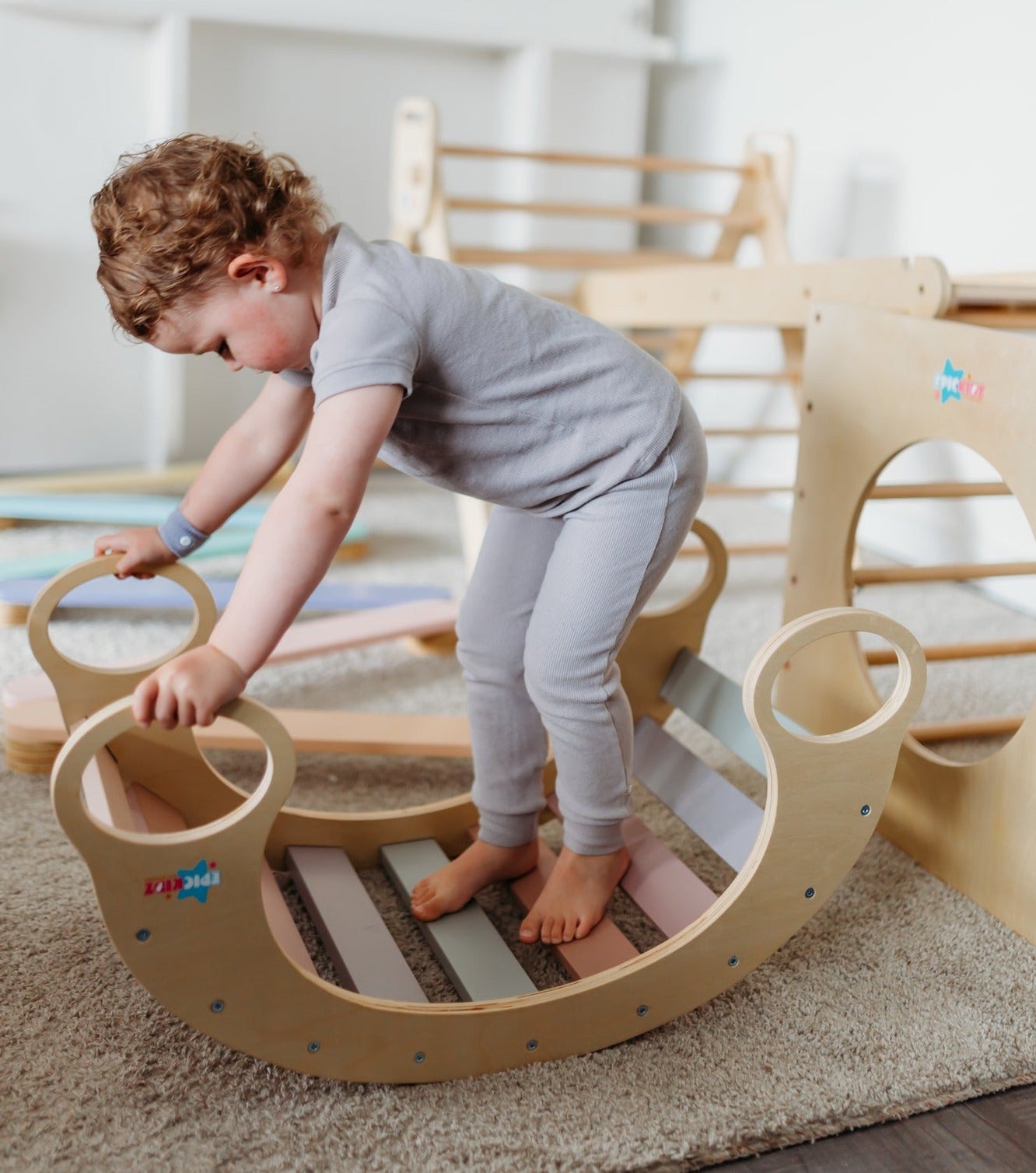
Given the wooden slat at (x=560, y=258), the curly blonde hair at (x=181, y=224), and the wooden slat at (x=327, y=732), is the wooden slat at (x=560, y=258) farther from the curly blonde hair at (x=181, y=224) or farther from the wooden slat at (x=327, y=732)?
the curly blonde hair at (x=181, y=224)

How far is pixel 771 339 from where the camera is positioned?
2586mm

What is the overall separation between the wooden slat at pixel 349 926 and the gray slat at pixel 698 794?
0.30 metres

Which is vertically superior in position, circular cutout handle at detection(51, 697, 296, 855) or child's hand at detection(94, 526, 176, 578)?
child's hand at detection(94, 526, 176, 578)

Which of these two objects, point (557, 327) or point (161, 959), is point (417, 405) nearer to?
point (557, 327)

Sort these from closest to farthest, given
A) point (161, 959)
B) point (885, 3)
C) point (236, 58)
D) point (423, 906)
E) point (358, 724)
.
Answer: point (161, 959)
point (423, 906)
point (358, 724)
point (885, 3)
point (236, 58)

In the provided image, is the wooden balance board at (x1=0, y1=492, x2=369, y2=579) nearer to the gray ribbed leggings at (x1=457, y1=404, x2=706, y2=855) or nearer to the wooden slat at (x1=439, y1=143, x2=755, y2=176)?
the wooden slat at (x1=439, y1=143, x2=755, y2=176)

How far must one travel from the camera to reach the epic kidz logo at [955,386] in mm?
1070

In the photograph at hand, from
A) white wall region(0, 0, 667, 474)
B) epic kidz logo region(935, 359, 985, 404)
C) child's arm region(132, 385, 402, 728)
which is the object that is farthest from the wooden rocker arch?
white wall region(0, 0, 667, 474)

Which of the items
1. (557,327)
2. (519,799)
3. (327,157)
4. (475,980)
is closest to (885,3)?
(327,157)

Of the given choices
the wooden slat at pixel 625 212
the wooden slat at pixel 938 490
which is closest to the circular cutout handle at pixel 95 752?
the wooden slat at pixel 938 490

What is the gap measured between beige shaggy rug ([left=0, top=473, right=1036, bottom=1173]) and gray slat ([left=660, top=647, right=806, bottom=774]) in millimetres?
121

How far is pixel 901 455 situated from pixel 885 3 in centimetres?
83

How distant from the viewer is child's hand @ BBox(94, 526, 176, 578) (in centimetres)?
96

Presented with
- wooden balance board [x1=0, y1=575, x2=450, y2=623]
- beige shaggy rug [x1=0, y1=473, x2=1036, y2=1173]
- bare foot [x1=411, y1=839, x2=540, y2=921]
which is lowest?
beige shaggy rug [x1=0, y1=473, x2=1036, y2=1173]
